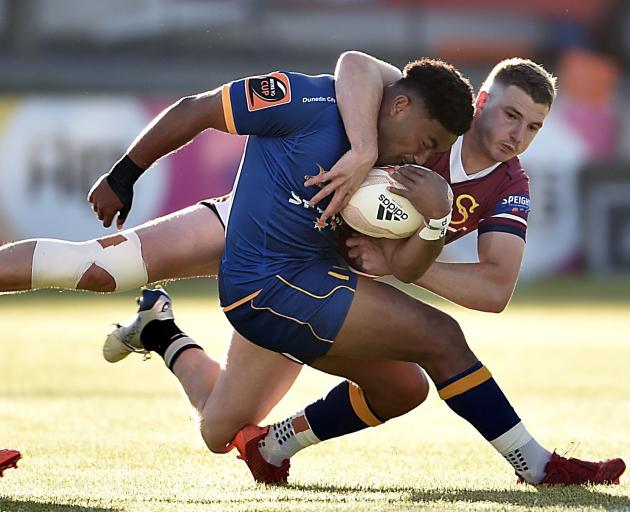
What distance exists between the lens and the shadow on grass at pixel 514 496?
15.6ft

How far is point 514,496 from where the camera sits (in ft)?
16.2

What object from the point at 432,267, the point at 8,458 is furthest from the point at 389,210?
the point at 8,458

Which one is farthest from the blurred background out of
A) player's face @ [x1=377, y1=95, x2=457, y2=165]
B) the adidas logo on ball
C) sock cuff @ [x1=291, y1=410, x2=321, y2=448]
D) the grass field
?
the adidas logo on ball

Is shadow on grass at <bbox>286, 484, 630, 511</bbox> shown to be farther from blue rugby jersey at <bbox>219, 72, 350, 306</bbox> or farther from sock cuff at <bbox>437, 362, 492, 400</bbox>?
blue rugby jersey at <bbox>219, 72, 350, 306</bbox>

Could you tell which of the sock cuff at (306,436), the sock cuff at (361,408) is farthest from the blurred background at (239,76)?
the sock cuff at (361,408)

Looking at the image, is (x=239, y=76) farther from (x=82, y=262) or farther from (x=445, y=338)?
(x=445, y=338)

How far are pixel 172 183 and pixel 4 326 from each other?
536 cm

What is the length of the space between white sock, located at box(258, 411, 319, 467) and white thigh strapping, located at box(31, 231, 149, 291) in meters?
0.87

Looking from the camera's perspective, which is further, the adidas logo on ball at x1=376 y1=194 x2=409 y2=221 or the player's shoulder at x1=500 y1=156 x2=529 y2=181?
the player's shoulder at x1=500 y1=156 x2=529 y2=181

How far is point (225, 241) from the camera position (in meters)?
5.32

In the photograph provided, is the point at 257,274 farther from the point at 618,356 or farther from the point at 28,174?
the point at 28,174

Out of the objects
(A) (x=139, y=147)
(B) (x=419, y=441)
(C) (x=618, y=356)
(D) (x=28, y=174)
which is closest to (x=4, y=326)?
(D) (x=28, y=174)

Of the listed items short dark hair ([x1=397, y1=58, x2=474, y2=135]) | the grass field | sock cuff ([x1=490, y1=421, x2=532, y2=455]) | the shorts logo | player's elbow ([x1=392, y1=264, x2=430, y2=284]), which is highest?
short dark hair ([x1=397, y1=58, x2=474, y2=135])

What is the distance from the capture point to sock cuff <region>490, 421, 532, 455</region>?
5.20 metres
